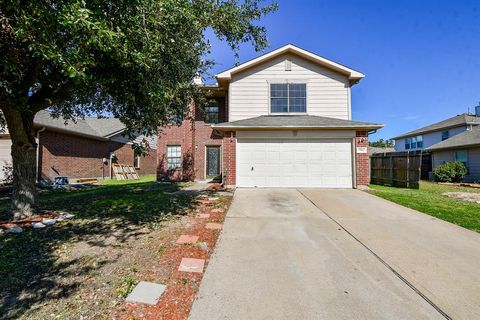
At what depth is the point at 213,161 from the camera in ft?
54.0

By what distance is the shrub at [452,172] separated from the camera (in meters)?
17.4

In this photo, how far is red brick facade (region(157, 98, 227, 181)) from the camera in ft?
53.1

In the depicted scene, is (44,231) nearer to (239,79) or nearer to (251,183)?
(251,183)

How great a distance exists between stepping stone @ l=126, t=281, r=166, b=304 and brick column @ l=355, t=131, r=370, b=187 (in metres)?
10.5

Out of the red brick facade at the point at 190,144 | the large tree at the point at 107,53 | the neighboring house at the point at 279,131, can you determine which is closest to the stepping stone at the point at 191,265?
the large tree at the point at 107,53

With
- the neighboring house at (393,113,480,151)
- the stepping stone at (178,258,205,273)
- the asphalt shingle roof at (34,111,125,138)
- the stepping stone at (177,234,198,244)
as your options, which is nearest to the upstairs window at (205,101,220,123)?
the asphalt shingle roof at (34,111,125,138)

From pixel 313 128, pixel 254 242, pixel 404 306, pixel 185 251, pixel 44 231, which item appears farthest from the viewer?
pixel 313 128

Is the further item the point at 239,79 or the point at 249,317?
the point at 239,79

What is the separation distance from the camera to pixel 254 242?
4.55m

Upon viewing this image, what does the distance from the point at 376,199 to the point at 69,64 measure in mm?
9298

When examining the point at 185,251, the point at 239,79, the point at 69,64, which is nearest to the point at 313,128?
the point at 239,79

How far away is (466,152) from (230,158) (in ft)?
60.9

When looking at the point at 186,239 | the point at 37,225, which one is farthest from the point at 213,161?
the point at 186,239

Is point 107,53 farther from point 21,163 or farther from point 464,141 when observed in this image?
point 464,141
